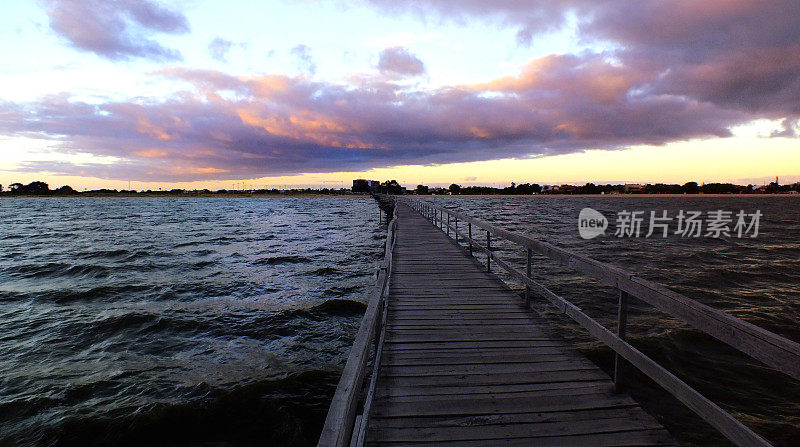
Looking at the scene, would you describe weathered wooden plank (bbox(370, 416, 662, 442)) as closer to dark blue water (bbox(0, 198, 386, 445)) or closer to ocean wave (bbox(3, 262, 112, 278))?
dark blue water (bbox(0, 198, 386, 445))

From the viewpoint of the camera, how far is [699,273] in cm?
1495

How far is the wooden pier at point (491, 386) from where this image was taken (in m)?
2.58

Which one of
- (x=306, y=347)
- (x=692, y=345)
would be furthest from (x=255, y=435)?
(x=692, y=345)

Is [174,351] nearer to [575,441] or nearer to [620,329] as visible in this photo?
[575,441]

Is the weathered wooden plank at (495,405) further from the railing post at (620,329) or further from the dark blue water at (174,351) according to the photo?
the dark blue water at (174,351)

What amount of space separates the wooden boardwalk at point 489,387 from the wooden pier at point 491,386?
0.01 metres

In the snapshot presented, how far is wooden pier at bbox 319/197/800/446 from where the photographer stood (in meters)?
2.58

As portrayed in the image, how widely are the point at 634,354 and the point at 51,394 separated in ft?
26.6

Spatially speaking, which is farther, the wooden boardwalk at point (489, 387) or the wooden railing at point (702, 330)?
the wooden boardwalk at point (489, 387)

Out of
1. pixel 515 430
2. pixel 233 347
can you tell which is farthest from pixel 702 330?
pixel 233 347

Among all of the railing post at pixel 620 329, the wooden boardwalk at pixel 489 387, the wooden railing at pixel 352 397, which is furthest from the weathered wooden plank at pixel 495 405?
the wooden railing at pixel 352 397

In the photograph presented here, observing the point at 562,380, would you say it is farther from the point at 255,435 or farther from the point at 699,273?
the point at 699,273

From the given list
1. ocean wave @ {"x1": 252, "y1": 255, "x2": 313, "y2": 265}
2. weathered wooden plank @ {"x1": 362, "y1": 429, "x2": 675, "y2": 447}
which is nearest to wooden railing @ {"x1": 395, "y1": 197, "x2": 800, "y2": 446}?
weathered wooden plank @ {"x1": 362, "y1": 429, "x2": 675, "y2": 447}

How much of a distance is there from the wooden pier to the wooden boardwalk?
0.4 inches
